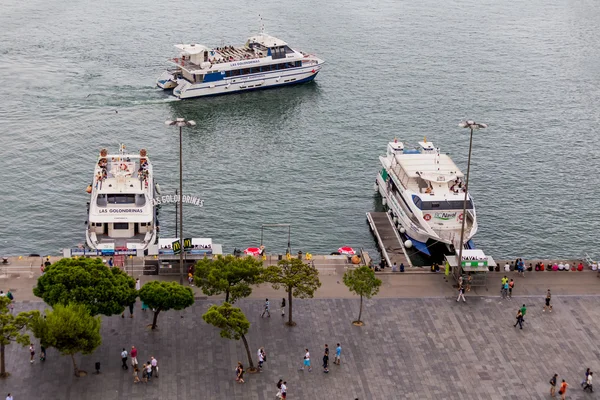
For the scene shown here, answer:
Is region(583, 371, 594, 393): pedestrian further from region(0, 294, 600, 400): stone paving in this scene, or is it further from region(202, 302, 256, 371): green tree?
region(202, 302, 256, 371): green tree

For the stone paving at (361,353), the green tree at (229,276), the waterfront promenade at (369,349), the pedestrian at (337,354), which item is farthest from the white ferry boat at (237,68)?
the pedestrian at (337,354)

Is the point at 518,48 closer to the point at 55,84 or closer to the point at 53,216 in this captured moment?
the point at 55,84

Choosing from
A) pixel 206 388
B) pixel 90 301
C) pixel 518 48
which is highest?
pixel 518 48

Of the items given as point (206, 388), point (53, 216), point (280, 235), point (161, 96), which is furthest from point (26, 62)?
point (206, 388)

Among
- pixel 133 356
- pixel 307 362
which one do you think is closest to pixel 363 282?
pixel 307 362

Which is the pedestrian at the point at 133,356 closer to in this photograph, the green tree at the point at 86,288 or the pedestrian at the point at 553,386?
the green tree at the point at 86,288

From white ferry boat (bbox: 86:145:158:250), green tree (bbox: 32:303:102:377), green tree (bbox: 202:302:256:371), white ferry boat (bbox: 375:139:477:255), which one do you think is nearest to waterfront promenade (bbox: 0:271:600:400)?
green tree (bbox: 202:302:256:371)

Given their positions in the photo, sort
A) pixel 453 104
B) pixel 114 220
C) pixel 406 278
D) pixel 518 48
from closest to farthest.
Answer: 1. pixel 406 278
2. pixel 114 220
3. pixel 453 104
4. pixel 518 48
